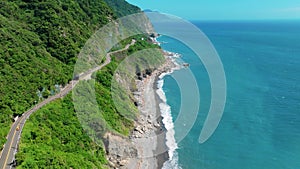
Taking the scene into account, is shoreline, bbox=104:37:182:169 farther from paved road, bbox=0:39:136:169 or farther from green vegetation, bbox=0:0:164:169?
→ paved road, bbox=0:39:136:169

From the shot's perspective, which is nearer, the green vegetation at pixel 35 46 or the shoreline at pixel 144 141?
the green vegetation at pixel 35 46

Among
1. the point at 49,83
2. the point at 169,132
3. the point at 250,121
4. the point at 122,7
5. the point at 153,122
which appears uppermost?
the point at 122,7

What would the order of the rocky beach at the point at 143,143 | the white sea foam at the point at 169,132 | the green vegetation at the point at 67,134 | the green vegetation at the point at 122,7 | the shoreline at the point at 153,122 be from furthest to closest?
the green vegetation at the point at 122,7 → the shoreline at the point at 153,122 → the white sea foam at the point at 169,132 → the rocky beach at the point at 143,143 → the green vegetation at the point at 67,134

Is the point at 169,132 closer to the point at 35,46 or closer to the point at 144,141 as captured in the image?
the point at 144,141

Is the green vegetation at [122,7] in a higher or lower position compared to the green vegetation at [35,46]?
higher

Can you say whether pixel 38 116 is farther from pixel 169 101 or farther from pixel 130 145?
pixel 169 101

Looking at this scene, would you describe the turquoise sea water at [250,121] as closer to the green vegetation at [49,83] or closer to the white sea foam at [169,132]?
the white sea foam at [169,132]

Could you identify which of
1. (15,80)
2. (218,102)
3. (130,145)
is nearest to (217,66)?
(218,102)

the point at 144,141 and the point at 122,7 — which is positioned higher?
the point at 122,7

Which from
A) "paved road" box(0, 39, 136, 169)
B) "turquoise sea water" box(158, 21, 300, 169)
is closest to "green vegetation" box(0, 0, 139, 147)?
"paved road" box(0, 39, 136, 169)

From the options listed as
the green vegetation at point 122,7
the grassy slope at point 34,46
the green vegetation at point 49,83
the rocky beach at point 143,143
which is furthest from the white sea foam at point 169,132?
the green vegetation at point 122,7

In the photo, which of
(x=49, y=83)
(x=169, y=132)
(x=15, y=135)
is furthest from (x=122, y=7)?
(x=15, y=135)
